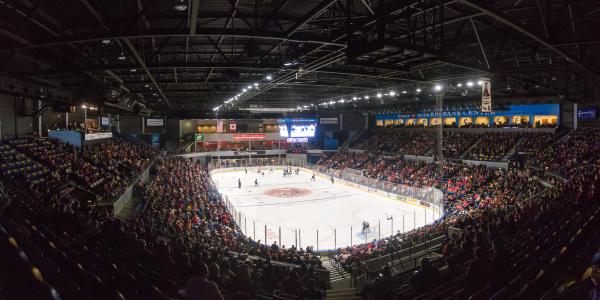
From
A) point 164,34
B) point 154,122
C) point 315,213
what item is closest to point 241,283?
point 164,34

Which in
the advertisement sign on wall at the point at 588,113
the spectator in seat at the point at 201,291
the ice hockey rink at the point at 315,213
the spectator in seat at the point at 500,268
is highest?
the advertisement sign on wall at the point at 588,113

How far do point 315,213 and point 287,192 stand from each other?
849 cm

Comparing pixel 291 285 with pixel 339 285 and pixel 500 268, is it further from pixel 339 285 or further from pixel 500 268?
pixel 500 268

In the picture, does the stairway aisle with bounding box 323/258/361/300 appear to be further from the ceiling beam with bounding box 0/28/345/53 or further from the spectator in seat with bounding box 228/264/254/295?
the ceiling beam with bounding box 0/28/345/53

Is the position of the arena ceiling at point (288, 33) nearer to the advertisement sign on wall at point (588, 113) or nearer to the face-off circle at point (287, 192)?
the advertisement sign on wall at point (588, 113)

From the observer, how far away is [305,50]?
12.5 m

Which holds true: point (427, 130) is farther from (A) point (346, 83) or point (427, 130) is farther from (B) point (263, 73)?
(B) point (263, 73)

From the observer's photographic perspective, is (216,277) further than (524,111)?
No

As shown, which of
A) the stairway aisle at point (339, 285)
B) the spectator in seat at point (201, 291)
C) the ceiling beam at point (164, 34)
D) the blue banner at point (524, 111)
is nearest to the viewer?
the spectator in seat at point (201, 291)

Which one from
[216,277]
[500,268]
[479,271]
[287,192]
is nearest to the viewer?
[479,271]

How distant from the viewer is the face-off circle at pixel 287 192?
102 ft

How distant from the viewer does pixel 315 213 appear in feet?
79.8

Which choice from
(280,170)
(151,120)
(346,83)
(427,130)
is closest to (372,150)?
(427,130)

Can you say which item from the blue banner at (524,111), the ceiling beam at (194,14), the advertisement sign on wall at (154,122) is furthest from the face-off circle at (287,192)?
the advertisement sign on wall at (154,122)
